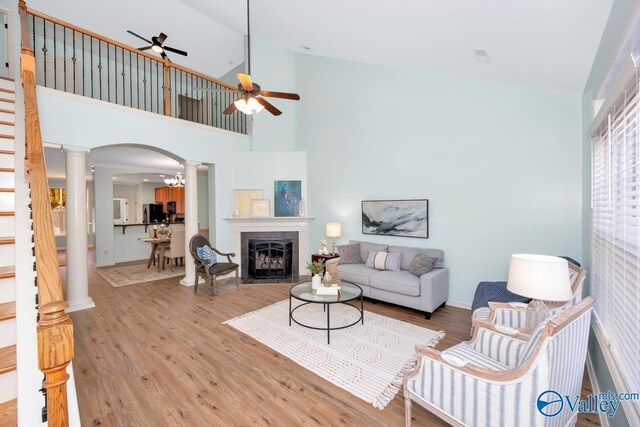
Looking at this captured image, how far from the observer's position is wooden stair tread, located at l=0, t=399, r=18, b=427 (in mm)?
1371

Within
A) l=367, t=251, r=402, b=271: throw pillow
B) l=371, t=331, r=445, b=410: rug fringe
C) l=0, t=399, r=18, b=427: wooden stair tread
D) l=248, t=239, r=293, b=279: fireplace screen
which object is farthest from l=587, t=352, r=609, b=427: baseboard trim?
l=248, t=239, r=293, b=279: fireplace screen

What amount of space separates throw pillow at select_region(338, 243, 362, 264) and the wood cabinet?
27.6 feet

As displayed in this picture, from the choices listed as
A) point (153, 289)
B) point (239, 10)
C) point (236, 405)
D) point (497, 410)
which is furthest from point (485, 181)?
point (153, 289)

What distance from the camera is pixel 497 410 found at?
1548mm

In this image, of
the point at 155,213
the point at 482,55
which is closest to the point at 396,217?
the point at 482,55

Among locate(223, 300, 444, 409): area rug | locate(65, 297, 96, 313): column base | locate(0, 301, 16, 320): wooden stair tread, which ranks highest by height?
locate(0, 301, 16, 320): wooden stair tread

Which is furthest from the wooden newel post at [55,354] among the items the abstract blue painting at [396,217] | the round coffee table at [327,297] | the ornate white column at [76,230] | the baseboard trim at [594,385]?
the abstract blue painting at [396,217]

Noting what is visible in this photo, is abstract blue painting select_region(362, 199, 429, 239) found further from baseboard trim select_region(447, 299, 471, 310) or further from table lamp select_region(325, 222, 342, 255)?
baseboard trim select_region(447, 299, 471, 310)

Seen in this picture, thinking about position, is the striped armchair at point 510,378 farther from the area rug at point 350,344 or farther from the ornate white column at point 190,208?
the ornate white column at point 190,208

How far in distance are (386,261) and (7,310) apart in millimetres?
4010

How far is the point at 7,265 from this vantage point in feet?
6.91

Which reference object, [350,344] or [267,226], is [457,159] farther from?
[267,226]

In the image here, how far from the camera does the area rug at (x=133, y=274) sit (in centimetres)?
579

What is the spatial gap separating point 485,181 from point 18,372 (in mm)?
4743
